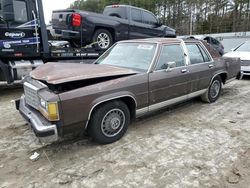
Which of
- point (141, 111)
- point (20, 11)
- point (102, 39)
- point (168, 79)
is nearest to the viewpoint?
point (141, 111)

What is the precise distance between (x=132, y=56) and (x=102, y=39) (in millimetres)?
4259

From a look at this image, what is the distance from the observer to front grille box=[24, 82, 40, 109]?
368 centimetres

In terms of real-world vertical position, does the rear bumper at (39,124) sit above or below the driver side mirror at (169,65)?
below

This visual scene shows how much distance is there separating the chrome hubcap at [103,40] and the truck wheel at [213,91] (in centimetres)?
413

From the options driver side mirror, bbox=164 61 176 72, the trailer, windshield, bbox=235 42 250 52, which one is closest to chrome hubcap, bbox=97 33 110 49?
the trailer

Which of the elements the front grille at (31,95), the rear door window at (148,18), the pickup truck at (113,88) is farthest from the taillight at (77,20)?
the front grille at (31,95)

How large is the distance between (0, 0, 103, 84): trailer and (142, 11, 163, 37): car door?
14.3ft

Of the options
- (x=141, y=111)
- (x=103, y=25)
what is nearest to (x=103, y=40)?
(x=103, y=25)

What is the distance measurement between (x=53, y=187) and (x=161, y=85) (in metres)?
2.50

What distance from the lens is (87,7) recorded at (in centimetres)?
3834

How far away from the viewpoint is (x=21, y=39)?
6957mm

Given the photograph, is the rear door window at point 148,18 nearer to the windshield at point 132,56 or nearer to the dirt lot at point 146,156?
the windshield at point 132,56

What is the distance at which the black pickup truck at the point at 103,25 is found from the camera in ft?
26.2

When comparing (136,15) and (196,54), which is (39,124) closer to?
(196,54)
